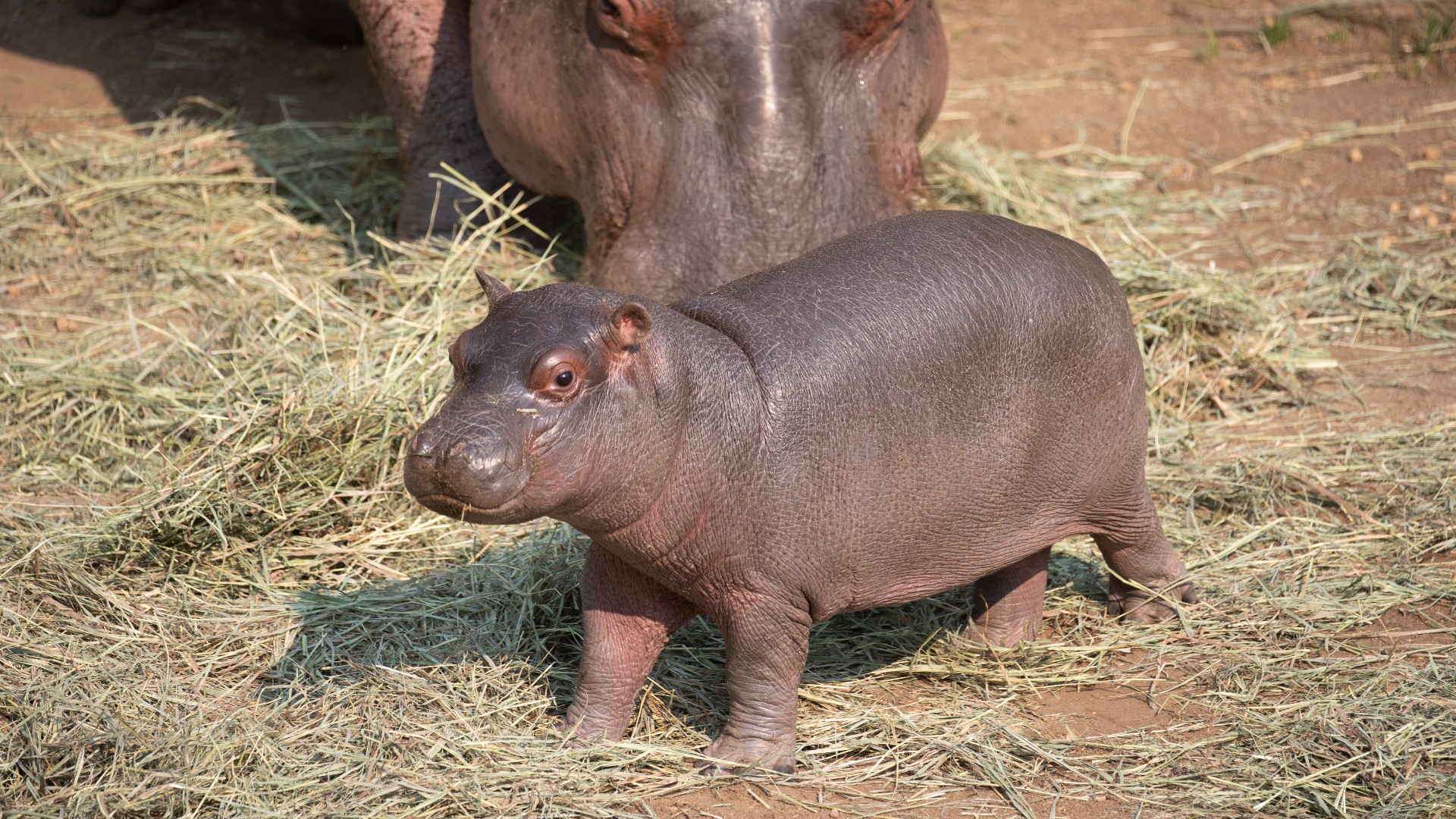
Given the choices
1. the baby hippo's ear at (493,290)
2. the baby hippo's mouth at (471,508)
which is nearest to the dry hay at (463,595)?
the baby hippo's mouth at (471,508)

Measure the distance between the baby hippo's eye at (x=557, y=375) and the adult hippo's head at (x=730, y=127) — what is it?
1.64 m

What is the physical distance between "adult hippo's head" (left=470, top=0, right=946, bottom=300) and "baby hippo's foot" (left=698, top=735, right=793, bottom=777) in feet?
5.34

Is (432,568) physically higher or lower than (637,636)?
lower

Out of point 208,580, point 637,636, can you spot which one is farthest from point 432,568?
point 637,636

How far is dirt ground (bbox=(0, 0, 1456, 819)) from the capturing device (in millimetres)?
7332

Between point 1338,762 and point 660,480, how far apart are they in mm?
1816

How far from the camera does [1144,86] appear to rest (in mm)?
8539

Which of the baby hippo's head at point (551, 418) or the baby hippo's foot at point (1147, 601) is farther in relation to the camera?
the baby hippo's foot at point (1147, 601)

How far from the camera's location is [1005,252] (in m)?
3.80

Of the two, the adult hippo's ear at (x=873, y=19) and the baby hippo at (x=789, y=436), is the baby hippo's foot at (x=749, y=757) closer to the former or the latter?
the baby hippo at (x=789, y=436)

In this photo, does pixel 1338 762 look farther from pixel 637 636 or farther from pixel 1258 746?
pixel 637 636

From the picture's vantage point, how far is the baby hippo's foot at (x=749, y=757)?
11.8ft

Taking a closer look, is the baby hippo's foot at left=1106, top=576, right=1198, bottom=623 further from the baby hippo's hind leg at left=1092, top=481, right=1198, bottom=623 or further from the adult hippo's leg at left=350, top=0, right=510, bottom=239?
the adult hippo's leg at left=350, top=0, right=510, bottom=239

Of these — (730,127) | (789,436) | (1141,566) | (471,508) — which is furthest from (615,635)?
(730,127)
